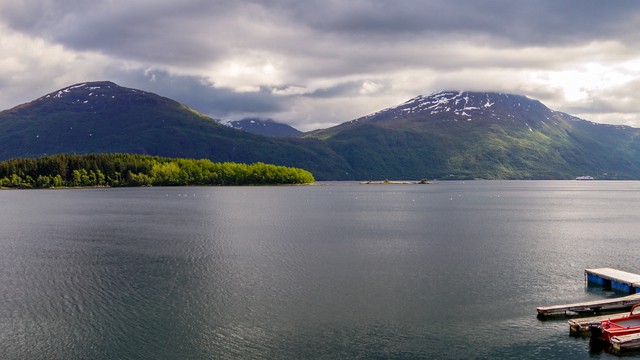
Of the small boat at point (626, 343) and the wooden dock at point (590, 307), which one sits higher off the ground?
the wooden dock at point (590, 307)

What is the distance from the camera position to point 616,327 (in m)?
44.5

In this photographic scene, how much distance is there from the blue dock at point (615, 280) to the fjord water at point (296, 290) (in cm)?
241

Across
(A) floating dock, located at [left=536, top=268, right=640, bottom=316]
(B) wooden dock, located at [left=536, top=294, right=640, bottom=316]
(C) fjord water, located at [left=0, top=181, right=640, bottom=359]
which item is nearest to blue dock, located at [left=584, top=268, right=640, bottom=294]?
(A) floating dock, located at [left=536, top=268, right=640, bottom=316]

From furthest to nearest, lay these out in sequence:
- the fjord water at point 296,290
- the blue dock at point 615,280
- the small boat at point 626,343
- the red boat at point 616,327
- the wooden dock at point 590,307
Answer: the blue dock at point 615,280
the wooden dock at point 590,307
the red boat at point 616,327
the fjord water at point 296,290
the small boat at point 626,343

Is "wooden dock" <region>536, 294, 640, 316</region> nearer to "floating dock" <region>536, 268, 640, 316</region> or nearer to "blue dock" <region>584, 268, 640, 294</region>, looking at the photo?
"floating dock" <region>536, 268, 640, 316</region>

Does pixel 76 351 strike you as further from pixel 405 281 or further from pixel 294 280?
pixel 405 281

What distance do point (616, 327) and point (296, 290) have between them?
32.3 meters

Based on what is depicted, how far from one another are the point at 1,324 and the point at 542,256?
7354 centimetres

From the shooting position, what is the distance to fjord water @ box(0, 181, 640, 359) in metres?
42.7

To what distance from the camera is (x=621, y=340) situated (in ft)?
138

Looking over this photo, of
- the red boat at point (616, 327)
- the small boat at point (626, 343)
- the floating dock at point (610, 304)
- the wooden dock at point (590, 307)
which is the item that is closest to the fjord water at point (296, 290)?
the red boat at point (616, 327)

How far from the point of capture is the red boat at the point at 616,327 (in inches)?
1706

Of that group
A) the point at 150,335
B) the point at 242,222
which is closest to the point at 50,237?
the point at 242,222

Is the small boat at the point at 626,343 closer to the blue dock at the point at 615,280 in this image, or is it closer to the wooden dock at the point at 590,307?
the wooden dock at the point at 590,307
